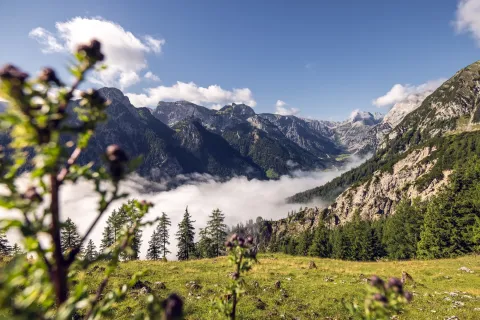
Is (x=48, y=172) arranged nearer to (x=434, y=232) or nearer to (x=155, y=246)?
(x=434, y=232)

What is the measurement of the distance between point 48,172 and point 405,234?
95.6 m

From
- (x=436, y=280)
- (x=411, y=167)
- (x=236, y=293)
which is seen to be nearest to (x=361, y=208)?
(x=411, y=167)

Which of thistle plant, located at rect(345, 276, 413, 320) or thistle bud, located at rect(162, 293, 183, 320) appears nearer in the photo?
thistle bud, located at rect(162, 293, 183, 320)

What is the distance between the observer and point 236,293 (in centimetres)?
622

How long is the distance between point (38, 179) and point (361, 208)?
193 meters

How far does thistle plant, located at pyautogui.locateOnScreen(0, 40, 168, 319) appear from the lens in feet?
7.98

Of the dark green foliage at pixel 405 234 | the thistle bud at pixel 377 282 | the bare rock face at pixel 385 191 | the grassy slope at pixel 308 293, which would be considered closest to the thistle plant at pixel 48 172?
the thistle bud at pixel 377 282

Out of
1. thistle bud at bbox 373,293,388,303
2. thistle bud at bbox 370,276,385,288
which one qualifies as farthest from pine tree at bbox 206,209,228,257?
thistle bud at bbox 373,293,388,303

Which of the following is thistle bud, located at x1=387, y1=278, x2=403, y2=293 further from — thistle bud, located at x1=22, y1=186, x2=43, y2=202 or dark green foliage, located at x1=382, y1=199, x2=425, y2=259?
dark green foliage, located at x1=382, y1=199, x2=425, y2=259

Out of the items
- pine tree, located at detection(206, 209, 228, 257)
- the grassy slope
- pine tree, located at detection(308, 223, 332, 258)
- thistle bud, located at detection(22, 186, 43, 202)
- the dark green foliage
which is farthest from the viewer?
pine tree, located at detection(308, 223, 332, 258)

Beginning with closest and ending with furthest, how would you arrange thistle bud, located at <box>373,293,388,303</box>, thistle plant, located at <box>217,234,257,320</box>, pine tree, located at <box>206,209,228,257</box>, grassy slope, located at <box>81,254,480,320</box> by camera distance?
thistle bud, located at <box>373,293,388,303</box> → thistle plant, located at <box>217,234,257,320</box> → grassy slope, located at <box>81,254,480,320</box> → pine tree, located at <box>206,209,228,257</box>

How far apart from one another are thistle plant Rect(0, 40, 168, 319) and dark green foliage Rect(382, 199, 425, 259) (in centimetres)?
8742

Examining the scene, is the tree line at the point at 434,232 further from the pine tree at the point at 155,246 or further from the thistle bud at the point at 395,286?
the thistle bud at the point at 395,286

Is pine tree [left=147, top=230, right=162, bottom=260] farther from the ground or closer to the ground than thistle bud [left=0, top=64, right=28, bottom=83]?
closer to the ground
